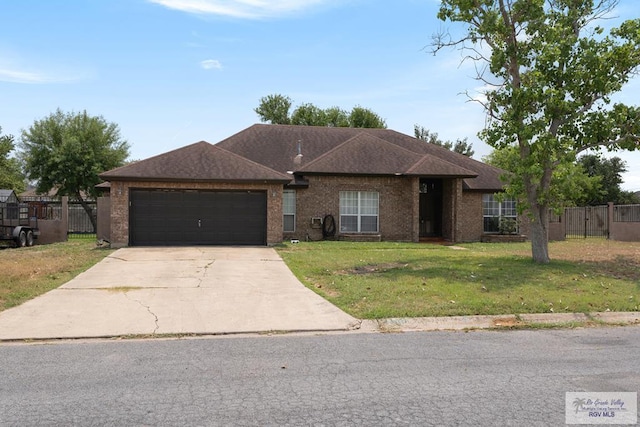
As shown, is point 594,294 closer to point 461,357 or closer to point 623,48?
point 461,357

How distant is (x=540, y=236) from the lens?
14.7 meters

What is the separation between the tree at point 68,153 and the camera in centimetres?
3253

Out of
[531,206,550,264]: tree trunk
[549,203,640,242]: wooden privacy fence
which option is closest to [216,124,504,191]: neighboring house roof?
[549,203,640,242]: wooden privacy fence

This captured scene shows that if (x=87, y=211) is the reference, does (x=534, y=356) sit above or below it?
below

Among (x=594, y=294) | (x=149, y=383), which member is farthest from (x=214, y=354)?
(x=594, y=294)

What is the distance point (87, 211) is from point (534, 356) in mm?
27328

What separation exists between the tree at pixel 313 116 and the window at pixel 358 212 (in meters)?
28.7

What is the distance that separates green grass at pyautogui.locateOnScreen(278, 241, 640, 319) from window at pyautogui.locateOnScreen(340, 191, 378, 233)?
20.6 ft

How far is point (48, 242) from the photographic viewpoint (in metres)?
24.7

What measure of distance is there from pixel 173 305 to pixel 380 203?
15343 millimetres

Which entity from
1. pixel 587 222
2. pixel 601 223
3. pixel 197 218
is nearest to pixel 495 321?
pixel 197 218

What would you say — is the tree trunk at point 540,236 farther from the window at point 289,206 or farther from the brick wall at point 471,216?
the window at point 289,206

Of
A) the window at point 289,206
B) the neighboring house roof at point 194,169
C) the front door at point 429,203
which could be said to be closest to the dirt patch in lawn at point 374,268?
the neighboring house roof at point 194,169

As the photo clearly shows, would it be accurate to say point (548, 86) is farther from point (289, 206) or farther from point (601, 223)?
point (601, 223)
